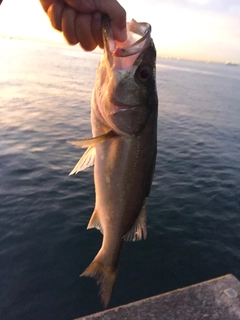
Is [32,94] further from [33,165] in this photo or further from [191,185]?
[191,185]

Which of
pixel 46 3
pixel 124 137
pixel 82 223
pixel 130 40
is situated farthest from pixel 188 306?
pixel 82 223

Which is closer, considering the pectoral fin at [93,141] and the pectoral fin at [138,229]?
the pectoral fin at [93,141]

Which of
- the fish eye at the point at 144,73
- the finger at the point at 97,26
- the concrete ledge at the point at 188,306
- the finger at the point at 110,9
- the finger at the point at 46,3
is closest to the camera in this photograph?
the finger at the point at 110,9

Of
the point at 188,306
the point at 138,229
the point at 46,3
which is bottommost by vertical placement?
the point at 188,306

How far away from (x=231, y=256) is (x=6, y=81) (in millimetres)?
34124

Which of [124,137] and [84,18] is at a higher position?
[84,18]

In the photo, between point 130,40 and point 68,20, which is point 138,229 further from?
point 68,20

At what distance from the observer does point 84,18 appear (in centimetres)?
257

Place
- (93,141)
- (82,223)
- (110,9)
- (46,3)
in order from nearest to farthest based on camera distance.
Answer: (110,9) < (46,3) < (93,141) < (82,223)

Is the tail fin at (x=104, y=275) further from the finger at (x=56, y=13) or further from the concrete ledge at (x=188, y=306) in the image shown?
the finger at (x=56, y=13)

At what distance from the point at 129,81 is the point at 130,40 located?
1.21 ft

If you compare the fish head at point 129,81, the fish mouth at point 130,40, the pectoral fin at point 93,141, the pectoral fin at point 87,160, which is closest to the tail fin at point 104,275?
the pectoral fin at point 87,160

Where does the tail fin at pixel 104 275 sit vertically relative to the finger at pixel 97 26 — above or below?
below

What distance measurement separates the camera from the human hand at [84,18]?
248 centimetres
